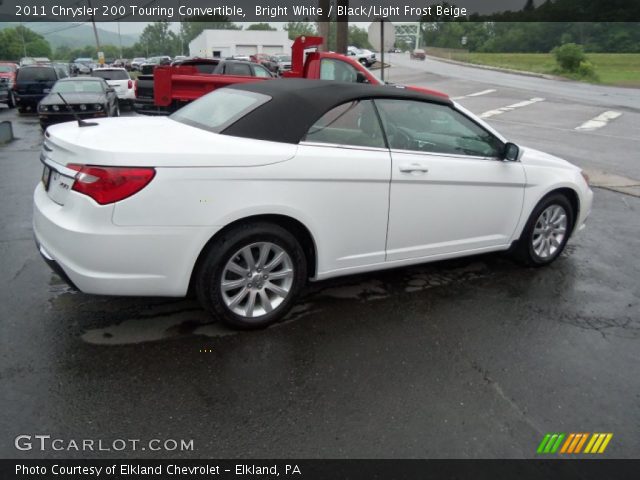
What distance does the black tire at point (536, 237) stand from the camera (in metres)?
4.73

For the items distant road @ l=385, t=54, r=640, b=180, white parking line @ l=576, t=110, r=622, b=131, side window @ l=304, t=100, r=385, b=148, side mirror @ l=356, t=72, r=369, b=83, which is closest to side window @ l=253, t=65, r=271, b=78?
side mirror @ l=356, t=72, r=369, b=83

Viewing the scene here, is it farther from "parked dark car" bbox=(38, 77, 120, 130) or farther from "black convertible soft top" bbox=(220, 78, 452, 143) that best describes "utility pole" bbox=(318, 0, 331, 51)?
"black convertible soft top" bbox=(220, 78, 452, 143)

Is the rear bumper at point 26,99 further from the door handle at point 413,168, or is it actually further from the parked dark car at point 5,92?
the door handle at point 413,168

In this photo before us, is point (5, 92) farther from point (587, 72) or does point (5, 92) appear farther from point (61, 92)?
point (587, 72)

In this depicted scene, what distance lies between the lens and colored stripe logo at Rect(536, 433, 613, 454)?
2621 mm

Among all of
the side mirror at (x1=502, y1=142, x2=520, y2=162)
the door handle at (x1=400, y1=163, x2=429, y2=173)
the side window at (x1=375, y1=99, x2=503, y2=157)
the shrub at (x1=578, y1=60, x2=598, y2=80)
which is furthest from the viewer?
the shrub at (x1=578, y1=60, x2=598, y2=80)

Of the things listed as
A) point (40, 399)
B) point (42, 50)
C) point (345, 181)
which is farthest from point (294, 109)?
point (42, 50)

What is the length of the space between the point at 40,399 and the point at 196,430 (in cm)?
91

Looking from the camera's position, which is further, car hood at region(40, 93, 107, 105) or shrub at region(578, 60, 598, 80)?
shrub at region(578, 60, 598, 80)

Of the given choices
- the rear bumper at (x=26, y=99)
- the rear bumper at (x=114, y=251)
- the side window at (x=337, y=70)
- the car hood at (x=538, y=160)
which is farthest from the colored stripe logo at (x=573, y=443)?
the rear bumper at (x=26, y=99)

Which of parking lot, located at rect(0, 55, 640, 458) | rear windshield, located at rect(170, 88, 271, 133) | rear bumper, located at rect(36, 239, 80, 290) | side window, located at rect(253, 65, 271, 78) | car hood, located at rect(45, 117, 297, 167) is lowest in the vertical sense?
parking lot, located at rect(0, 55, 640, 458)

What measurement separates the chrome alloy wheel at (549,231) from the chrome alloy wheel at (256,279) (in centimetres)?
252

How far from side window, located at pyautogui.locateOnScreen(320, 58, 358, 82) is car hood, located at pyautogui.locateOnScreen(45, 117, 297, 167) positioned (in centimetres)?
730

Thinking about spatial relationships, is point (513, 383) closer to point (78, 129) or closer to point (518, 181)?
point (518, 181)
